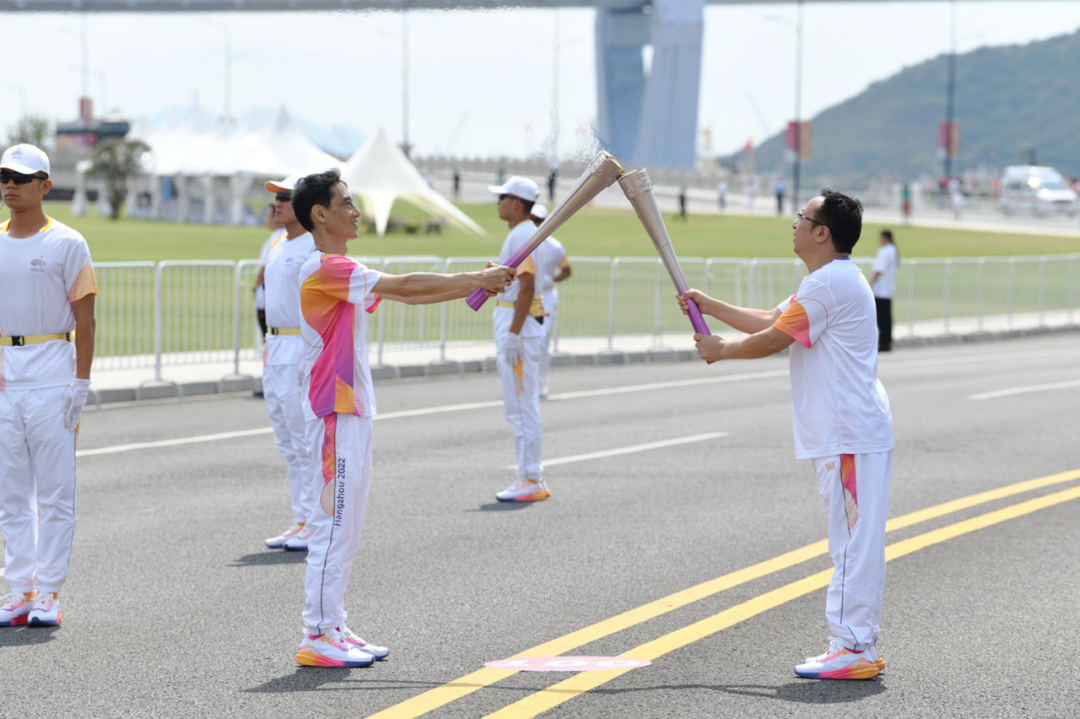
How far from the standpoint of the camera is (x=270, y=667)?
538 cm

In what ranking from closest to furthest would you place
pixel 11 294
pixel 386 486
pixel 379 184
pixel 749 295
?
1. pixel 11 294
2. pixel 386 486
3. pixel 749 295
4. pixel 379 184

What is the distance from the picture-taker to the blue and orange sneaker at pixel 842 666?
17.1 ft

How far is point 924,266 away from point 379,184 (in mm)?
18044

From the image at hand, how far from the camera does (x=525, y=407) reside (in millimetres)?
9125

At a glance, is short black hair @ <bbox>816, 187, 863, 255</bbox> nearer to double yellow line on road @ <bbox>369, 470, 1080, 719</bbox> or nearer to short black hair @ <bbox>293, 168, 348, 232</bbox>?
double yellow line on road @ <bbox>369, 470, 1080, 719</bbox>

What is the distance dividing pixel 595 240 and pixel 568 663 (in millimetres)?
40198

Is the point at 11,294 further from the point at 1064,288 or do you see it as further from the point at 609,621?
the point at 1064,288

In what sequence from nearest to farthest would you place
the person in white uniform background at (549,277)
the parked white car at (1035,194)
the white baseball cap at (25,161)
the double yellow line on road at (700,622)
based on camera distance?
the double yellow line on road at (700,622), the white baseball cap at (25,161), the person in white uniform background at (549,277), the parked white car at (1035,194)

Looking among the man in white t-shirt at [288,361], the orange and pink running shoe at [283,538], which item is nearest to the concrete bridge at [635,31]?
the man in white t-shirt at [288,361]

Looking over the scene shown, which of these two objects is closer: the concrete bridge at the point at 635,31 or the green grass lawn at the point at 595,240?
the green grass lawn at the point at 595,240

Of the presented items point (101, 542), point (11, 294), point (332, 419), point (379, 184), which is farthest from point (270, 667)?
point (379, 184)

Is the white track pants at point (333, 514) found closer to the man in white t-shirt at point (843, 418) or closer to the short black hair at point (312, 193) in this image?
the short black hair at point (312, 193)

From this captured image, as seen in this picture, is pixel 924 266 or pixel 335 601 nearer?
pixel 335 601

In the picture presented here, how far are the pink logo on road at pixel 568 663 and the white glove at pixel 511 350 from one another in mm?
3723
